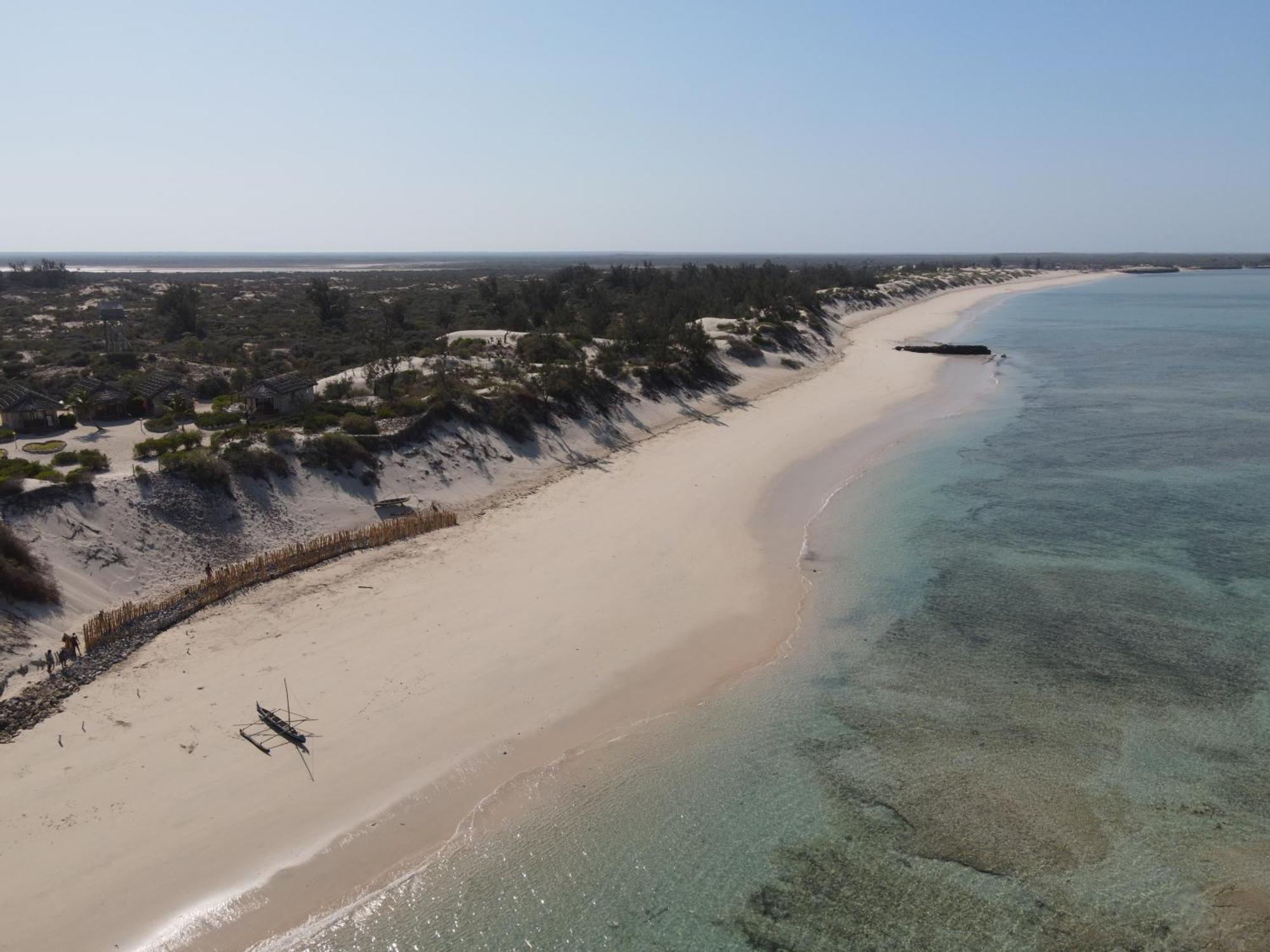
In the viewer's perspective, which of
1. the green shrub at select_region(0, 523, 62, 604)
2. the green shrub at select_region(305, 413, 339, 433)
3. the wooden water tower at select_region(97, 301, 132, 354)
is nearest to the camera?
the green shrub at select_region(0, 523, 62, 604)

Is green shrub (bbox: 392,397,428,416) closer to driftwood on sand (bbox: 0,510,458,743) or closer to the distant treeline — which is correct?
driftwood on sand (bbox: 0,510,458,743)

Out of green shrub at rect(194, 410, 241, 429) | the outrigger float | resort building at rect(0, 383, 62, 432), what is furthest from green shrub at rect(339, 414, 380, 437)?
the outrigger float

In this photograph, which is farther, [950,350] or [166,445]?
[950,350]

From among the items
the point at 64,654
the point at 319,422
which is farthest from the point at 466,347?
the point at 64,654

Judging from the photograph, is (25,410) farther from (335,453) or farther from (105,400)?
(335,453)

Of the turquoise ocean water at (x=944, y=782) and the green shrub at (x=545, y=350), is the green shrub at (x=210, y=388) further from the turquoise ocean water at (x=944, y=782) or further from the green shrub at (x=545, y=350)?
the turquoise ocean water at (x=944, y=782)

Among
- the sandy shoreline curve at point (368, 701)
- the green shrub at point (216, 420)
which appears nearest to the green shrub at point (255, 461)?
the sandy shoreline curve at point (368, 701)

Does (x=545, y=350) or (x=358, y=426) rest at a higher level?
(x=545, y=350)
